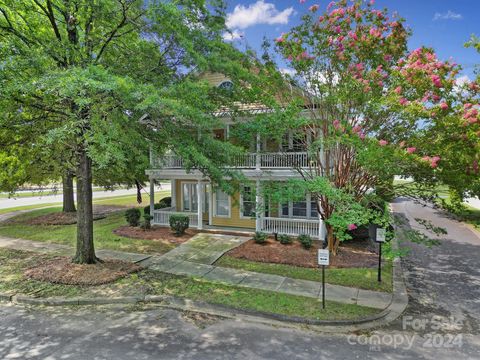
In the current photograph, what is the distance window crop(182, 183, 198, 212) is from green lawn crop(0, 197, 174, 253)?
3701 millimetres

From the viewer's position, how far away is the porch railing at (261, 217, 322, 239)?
14273 millimetres

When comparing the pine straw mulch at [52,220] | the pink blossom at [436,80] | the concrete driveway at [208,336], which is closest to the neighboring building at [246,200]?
the pine straw mulch at [52,220]

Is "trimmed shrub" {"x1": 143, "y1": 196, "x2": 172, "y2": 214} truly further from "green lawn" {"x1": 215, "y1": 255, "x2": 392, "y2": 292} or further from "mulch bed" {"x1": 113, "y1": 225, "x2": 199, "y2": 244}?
"green lawn" {"x1": 215, "y1": 255, "x2": 392, "y2": 292}

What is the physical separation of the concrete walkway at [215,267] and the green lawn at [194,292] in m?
0.43

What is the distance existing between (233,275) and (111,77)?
6616 millimetres

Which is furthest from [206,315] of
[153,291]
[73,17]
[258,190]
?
[73,17]

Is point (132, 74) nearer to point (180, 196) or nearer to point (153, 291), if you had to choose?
point (153, 291)

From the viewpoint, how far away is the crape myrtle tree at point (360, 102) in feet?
26.3

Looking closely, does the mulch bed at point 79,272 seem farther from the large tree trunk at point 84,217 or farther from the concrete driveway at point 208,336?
the concrete driveway at point 208,336

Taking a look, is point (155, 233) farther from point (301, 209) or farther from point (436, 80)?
point (436, 80)

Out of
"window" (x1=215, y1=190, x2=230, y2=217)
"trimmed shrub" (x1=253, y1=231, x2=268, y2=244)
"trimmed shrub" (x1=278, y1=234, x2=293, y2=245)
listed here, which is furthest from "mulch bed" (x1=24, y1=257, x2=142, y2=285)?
"window" (x1=215, y1=190, x2=230, y2=217)

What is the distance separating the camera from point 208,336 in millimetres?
6230

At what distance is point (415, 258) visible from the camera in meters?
12.3

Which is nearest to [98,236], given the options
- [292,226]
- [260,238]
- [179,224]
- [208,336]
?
[179,224]
